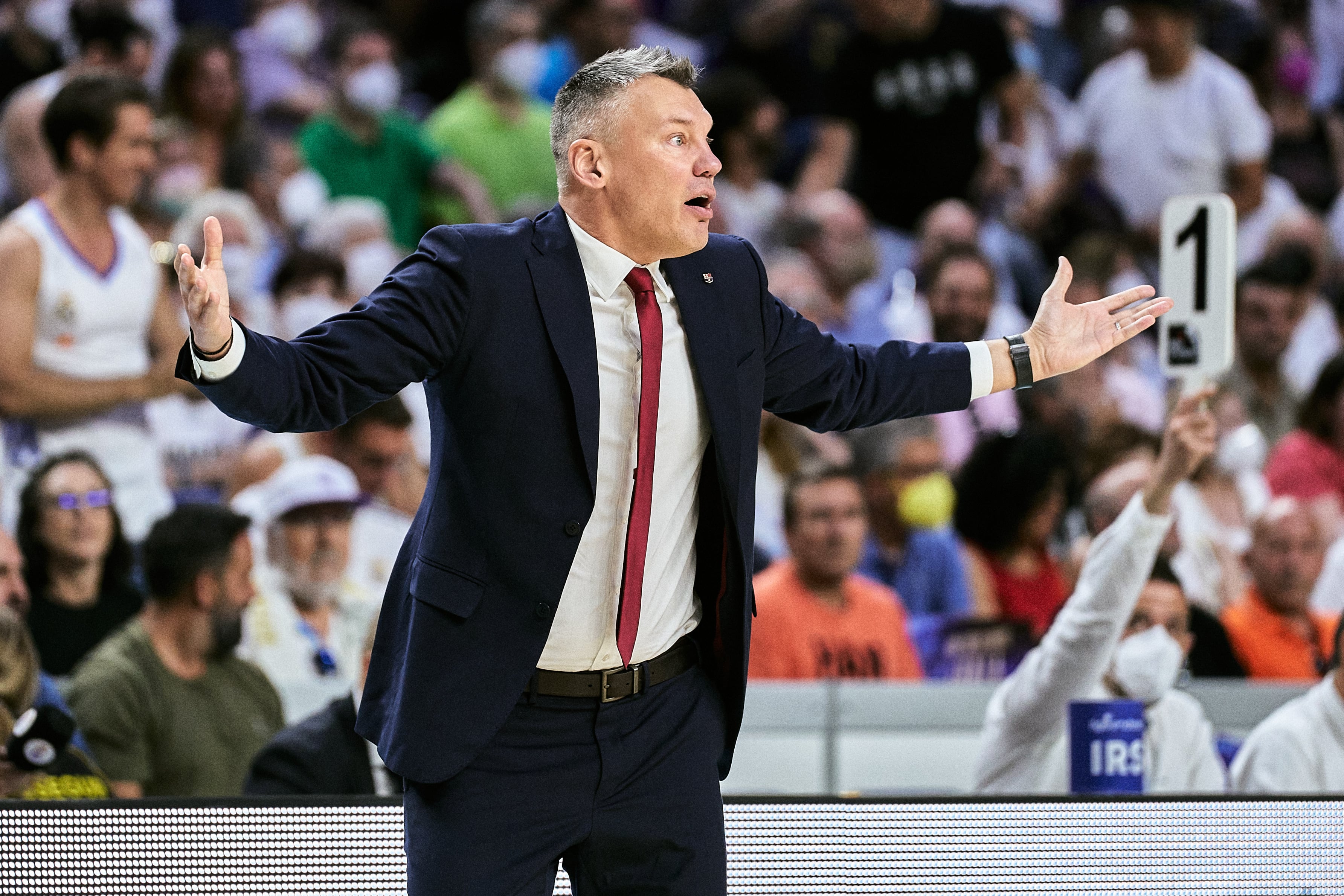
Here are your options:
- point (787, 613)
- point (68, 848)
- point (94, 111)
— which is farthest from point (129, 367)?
point (68, 848)

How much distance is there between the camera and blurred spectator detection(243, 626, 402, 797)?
3654 mm

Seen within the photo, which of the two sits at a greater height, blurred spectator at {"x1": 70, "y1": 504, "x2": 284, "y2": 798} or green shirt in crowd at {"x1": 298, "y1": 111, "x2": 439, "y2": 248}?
green shirt in crowd at {"x1": 298, "y1": 111, "x2": 439, "y2": 248}

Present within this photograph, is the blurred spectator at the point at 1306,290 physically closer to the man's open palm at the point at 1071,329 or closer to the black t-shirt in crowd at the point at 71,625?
the black t-shirt in crowd at the point at 71,625

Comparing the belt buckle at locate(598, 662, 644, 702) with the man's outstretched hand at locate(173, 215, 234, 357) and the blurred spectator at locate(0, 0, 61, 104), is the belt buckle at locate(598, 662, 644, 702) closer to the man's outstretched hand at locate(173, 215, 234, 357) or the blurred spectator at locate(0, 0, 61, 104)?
the man's outstretched hand at locate(173, 215, 234, 357)

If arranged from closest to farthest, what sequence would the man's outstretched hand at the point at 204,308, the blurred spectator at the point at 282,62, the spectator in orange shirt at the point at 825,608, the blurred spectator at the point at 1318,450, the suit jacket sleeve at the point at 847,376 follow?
the man's outstretched hand at the point at 204,308 → the suit jacket sleeve at the point at 847,376 → the spectator in orange shirt at the point at 825,608 → the blurred spectator at the point at 1318,450 → the blurred spectator at the point at 282,62

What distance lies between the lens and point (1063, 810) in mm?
2832

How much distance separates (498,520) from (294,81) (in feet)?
20.5

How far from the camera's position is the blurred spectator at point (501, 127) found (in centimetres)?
770

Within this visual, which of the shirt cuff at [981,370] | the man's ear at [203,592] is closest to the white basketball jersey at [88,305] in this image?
the man's ear at [203,592]

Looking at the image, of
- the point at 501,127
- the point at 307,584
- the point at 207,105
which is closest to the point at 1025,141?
the point at 501,127

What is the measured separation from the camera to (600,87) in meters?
2.41

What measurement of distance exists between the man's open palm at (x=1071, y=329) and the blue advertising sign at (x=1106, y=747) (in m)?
0.95

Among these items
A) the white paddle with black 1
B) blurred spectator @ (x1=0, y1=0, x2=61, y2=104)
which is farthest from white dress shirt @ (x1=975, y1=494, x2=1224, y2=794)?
blurred spectator @ (x1=0, y1=0, x2=61, y2=104)

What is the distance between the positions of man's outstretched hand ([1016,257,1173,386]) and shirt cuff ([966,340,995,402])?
0.04ft
